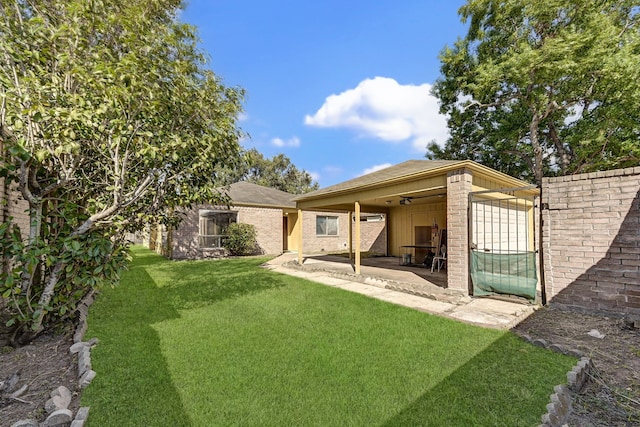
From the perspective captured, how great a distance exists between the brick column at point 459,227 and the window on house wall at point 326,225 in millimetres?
11931

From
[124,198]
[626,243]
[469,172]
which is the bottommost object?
[626,243]

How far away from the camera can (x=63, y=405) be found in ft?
7.61

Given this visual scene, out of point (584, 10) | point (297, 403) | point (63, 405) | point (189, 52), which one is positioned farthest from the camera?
point (584, 10)

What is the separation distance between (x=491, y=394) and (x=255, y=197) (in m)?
15.4

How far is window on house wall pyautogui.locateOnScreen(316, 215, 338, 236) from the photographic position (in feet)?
58.7

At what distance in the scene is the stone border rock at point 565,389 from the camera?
2.24 metres

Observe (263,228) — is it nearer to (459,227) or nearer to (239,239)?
(239,239)

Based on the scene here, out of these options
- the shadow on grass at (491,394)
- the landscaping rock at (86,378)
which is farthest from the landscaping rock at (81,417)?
the shadow on grass at (491,394)

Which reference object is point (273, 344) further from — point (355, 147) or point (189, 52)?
point (355, 147)

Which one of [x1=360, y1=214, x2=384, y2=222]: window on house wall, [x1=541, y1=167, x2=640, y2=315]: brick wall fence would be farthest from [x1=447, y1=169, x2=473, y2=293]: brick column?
[x1=360, y1=214, x2=384, y2=222]: window on house wall

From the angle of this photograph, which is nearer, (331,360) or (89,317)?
(331,360)

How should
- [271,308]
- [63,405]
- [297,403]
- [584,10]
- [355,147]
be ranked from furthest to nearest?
1. [355,147]
2. [584,10]
3. [271,308]
4. [297,403]
5. [63,405]

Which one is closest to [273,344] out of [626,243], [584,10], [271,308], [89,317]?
[271,308]

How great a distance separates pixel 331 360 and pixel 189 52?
4893 millimetres
